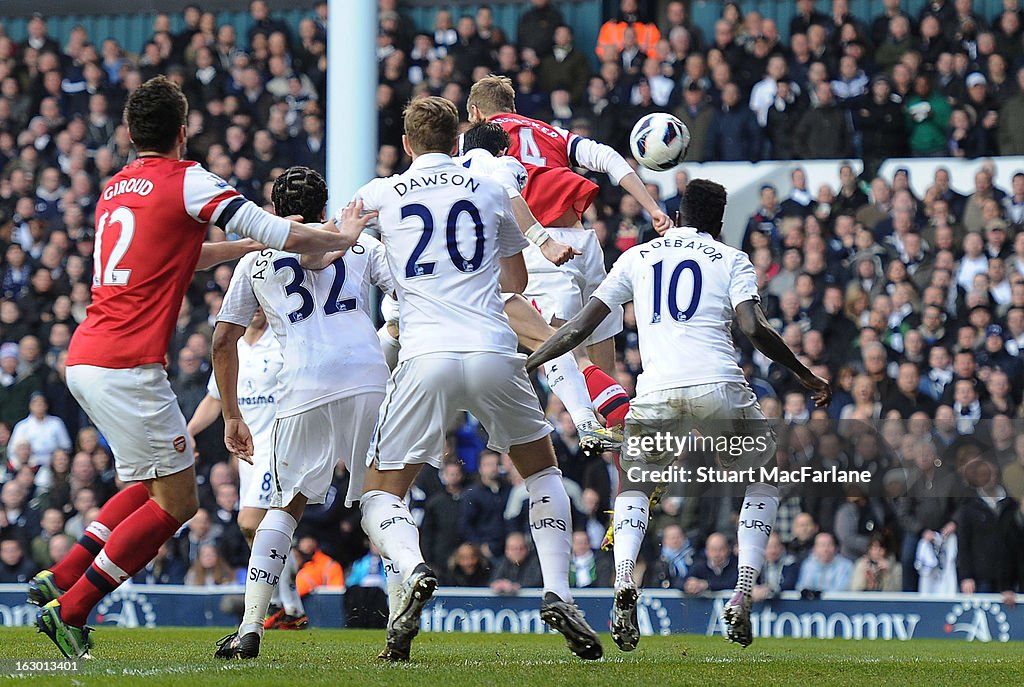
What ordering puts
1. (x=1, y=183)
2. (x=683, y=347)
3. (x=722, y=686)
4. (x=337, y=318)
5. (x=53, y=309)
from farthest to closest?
(x=1, y=183), (x=53, y=309), (x=683, y=347), (x=337, y=318), (x=722, y=686)

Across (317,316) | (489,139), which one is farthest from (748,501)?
(317,316)

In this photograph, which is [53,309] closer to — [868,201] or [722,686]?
[868,201]

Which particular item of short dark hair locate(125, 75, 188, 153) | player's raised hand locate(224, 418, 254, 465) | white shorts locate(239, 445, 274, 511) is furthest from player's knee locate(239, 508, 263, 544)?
short dark hair locate(125, 75, 188, 153)

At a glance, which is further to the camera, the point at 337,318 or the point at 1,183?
the point at 1,183

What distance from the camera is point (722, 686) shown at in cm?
644

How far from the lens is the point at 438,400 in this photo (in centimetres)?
677

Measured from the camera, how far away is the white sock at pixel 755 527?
8.20 meters

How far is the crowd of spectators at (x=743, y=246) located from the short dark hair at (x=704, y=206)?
4892mm

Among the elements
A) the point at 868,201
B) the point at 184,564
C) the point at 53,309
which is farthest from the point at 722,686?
the point at 53,309

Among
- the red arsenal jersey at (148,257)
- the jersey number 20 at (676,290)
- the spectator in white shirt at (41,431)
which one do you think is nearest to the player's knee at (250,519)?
the jersey number 20 at (676,290)

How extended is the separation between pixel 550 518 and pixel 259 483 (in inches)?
161

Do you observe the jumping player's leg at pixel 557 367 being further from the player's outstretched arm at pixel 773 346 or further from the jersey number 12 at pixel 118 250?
the jersey number 12 at pixel 118 250

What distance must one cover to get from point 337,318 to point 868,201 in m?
9.33

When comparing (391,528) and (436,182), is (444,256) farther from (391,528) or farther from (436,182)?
(391,528)
